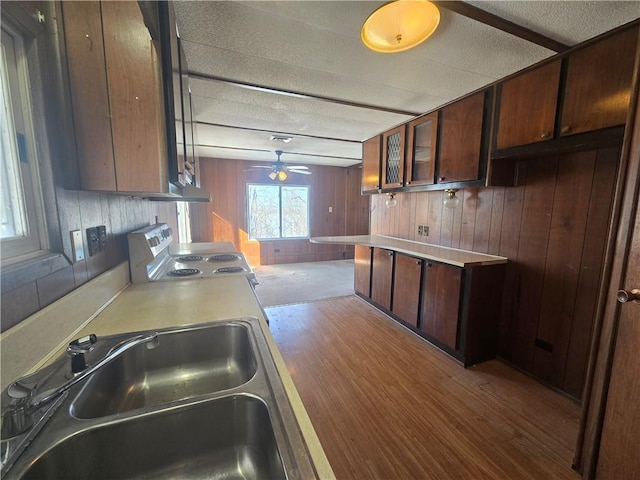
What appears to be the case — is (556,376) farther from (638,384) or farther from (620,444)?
(638,384)

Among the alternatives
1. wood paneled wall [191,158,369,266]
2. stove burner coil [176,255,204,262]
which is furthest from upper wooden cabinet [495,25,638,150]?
wood paneled wall [191,158,369,266]

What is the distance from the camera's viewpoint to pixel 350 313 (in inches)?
136

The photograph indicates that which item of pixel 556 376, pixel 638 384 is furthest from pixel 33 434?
pixel 556 376

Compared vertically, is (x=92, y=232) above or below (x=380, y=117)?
below

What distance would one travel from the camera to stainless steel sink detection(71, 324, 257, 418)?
37.5 inches

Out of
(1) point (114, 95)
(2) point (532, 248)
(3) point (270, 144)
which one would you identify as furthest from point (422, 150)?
(1) point (114, 95)

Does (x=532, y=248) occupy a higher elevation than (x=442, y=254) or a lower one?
higher

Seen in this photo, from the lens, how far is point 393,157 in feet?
11.1

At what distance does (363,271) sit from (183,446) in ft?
10.9

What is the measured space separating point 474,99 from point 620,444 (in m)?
2.40

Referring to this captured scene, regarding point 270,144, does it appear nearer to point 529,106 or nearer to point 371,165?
point 371,165

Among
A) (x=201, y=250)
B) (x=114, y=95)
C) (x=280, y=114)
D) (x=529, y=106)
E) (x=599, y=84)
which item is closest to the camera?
(x=114, y=95)

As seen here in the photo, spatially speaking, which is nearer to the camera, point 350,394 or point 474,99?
point 350,394

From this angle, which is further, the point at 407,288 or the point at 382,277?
the point at 382,277
